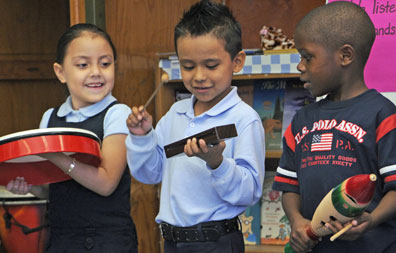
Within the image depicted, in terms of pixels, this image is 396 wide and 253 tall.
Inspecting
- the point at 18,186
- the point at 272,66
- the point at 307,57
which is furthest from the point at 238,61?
the point at 272,66

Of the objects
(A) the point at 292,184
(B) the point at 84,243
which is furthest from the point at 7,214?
(A) the point at 292,184

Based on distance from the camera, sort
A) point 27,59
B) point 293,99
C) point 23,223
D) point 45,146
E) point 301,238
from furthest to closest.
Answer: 1. point 27,59
2. point 293,99
3. point 23,223
4. point 45,146
5. point 301,238

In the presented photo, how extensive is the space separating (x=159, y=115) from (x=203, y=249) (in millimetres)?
1225

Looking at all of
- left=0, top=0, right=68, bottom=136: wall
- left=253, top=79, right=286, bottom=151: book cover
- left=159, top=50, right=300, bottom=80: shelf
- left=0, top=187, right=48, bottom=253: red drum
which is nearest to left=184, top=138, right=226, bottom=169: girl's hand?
left=0, top=187, right=48, bottom=253: red drum

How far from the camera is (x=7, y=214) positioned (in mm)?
2139

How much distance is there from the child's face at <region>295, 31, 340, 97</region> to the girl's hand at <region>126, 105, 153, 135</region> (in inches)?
16.7

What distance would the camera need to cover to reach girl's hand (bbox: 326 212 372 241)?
1255 mm

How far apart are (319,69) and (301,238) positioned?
422 millimetres

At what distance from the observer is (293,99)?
8.73 ft

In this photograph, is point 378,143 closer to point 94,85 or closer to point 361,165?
point 361,165

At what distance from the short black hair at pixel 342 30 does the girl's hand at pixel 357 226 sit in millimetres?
411

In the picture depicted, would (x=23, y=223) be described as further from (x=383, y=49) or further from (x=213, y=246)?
(x=383, y=49)

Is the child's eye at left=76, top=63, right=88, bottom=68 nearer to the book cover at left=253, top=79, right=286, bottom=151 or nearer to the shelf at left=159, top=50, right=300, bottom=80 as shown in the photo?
the shelf at left=159, top=50, right=300, bottom=80

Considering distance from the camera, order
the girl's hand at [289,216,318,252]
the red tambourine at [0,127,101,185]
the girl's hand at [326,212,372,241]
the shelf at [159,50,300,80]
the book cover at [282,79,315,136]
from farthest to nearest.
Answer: the book cover at [282,79,315,136]
the shelf at [159,50,300,80]
the red tambourine at [0,127,101,185]
the girl's hand at [289,216,318,252]
the girl's hand at [326,212,372,241]
